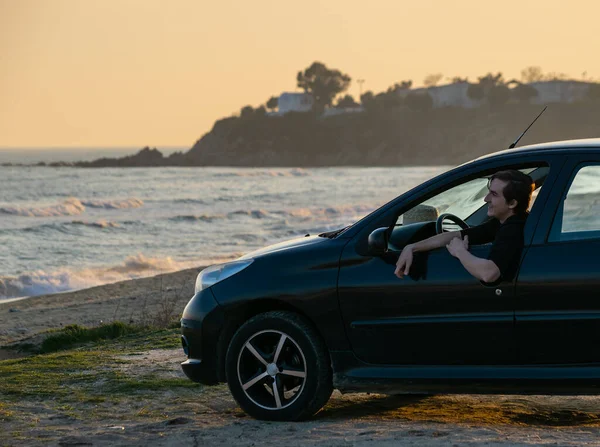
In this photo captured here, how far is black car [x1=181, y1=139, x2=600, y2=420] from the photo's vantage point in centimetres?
562

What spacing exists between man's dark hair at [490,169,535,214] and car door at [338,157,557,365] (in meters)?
0.08

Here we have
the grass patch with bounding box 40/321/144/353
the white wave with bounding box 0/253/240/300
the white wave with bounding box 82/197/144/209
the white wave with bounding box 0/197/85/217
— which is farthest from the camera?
the white wave with bounding box 82/197/144/209

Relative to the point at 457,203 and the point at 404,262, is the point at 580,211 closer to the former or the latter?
the point at 404,262

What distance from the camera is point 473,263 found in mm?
5711

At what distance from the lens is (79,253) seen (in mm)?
30547

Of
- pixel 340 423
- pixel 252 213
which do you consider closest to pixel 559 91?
pixel 252 213

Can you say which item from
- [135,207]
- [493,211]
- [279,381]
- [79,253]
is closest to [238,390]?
[279,381]

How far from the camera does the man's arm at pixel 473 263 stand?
5648 millimetres

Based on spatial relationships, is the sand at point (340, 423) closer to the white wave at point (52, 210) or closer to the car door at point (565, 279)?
the car door at point (565, 279)

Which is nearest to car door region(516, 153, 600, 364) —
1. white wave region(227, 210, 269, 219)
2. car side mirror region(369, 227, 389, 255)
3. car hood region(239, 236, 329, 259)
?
car side mirror region(369, 227, 389, 255)

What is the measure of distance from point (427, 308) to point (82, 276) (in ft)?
66.8

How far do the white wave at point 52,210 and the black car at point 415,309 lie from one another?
4613 cm

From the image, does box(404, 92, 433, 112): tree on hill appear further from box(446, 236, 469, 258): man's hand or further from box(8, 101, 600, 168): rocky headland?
box(446, 236, 469, 258): man's hand

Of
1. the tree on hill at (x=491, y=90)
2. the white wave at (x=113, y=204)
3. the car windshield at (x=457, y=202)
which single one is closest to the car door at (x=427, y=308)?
the car windshield at (x=457, y=202)
